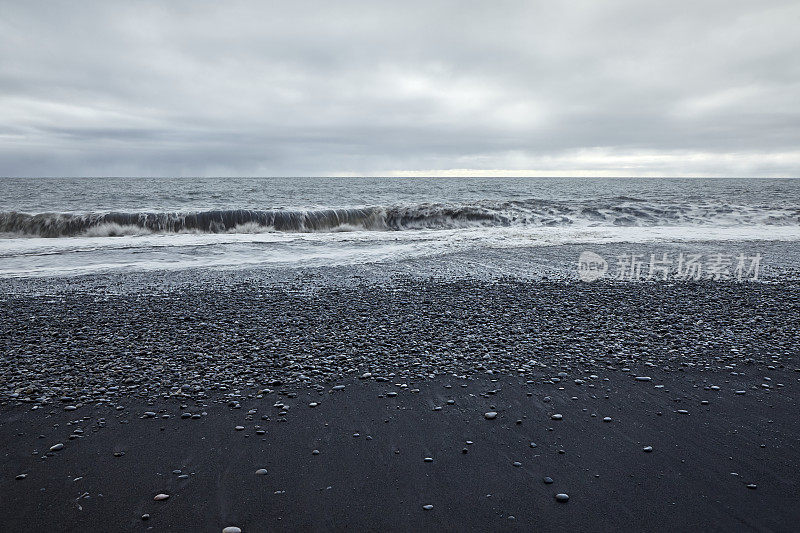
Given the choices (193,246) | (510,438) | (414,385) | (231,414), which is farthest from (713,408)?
(193,246)

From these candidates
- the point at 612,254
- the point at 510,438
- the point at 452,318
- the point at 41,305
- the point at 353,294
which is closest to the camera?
the point at 510,438

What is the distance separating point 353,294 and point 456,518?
642cm

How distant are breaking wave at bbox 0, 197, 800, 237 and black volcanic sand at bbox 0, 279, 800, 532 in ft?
61.4

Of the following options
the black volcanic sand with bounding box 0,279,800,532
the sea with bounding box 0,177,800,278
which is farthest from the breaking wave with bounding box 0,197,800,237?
the black volcanic sand with bounding box 0,279,800,532

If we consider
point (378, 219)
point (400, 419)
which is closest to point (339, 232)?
point (378, 219)

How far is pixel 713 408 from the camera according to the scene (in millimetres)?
4461

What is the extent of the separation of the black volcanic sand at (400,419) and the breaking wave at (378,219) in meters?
18.7

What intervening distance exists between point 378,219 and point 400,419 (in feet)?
80.3

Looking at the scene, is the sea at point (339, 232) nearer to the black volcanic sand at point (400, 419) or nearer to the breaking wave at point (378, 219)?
the breaking wave at point (378, 219)

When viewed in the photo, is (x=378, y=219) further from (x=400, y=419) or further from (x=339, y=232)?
(x=400, y=419)

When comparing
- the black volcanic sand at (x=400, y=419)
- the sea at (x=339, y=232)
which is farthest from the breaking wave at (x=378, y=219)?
the black volcanic sand at (x=400, y=419)

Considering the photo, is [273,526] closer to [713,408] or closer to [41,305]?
[713,408]

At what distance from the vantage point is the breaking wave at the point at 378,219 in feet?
79.9

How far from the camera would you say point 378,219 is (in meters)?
28.4
